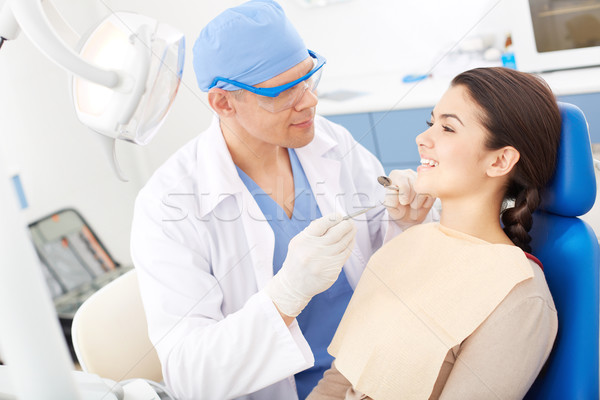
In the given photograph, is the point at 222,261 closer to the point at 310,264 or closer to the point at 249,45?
the point at 310,264

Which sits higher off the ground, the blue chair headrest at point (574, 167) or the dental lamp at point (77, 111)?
the dental lamp at point (77, 111)

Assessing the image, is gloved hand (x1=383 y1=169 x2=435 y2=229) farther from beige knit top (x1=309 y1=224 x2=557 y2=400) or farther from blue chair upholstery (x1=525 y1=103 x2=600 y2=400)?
blue chair upholstery (x1=525 y1=103 x2=600 y2=400)

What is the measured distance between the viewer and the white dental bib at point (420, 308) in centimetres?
89

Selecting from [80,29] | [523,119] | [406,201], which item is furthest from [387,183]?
[80,29]

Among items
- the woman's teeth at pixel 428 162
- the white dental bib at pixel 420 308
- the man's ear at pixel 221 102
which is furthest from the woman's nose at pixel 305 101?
the white dental bib at pixel 420 308

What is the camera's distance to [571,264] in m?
0.88

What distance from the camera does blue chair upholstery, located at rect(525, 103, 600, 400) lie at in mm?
801

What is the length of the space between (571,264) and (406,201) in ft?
1.19

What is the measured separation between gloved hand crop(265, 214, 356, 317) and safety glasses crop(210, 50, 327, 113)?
0.96 feet

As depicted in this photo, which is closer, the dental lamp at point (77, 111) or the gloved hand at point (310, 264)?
the dental lamp at point (77, 111)

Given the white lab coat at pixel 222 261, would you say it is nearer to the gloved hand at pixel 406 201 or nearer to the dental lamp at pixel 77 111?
the gloved hand at pixel 406 201

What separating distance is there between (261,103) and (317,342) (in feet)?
1.80

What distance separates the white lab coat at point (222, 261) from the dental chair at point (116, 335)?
17cm

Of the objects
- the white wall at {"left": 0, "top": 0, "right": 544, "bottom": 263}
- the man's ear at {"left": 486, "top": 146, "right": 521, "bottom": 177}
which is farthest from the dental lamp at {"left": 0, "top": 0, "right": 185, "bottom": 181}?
the white wall at {"left": 0, "top": 0, "right": 544, "bottom": 263}
